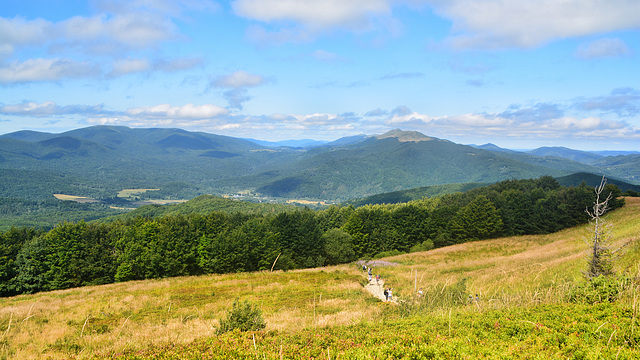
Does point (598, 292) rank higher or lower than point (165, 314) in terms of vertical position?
higher

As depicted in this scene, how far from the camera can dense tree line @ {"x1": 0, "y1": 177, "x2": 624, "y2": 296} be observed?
51.2 meters

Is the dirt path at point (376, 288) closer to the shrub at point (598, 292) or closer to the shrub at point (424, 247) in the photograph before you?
the shrub at point (598, 292)

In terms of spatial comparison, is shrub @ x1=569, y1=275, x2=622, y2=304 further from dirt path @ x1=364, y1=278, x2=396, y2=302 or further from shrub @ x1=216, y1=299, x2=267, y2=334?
dirt path @ x1=364, y1=278, x2=396, y2=302

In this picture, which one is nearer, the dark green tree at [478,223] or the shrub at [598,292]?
the shrub at [598,292]

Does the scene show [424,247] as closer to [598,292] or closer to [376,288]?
[376,288]

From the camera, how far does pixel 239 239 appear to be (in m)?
56.9

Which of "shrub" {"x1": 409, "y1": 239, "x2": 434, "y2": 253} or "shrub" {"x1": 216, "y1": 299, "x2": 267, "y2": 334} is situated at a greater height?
"shrub" {"x1": 216, "y1": 299, "x2": 267, "y2": 334}

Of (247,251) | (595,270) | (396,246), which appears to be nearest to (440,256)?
(396,246)

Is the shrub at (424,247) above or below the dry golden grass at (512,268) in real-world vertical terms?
below

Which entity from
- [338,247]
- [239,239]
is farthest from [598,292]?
[338,247]

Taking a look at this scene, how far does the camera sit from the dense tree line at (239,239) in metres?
51.2

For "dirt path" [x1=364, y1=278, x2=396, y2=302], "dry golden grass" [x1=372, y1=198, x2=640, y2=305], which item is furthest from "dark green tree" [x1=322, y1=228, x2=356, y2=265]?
"dirt path" [x1=364, y1=278, x2=396, y2=302]

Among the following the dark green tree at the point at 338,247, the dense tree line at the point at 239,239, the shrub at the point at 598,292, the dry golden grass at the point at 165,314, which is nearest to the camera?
the shrub at the point at 598,292

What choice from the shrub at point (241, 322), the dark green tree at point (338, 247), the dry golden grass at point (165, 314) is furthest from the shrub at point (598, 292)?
the dark green tree at point (338, 247)
